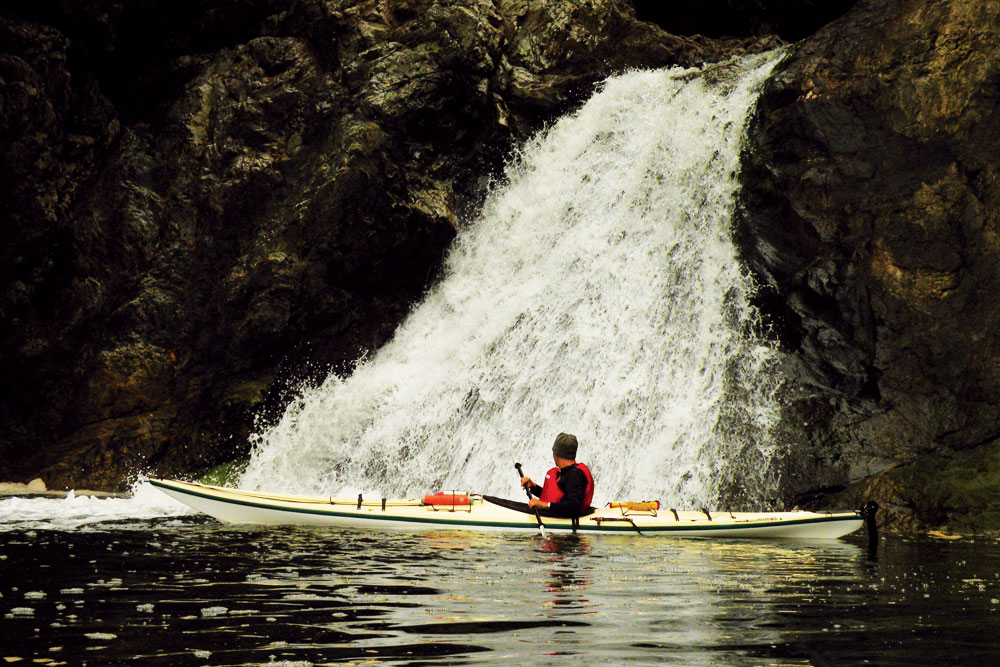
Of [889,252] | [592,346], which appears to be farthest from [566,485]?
[889,252]

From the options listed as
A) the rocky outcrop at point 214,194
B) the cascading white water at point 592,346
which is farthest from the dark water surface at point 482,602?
the rocky outcrop at point 214,194

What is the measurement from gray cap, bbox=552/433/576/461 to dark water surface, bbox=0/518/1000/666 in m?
1.03

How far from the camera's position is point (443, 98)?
2158 centimetres

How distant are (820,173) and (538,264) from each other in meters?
6.09

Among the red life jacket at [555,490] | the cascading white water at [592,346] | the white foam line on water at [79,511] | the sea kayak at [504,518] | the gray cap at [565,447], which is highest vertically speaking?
the cascading white water at [592,346]

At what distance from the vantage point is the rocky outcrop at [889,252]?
14070 millimetres

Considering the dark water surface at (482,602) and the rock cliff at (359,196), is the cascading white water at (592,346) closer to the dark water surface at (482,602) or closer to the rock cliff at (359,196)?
the rock cliff at (359,196)

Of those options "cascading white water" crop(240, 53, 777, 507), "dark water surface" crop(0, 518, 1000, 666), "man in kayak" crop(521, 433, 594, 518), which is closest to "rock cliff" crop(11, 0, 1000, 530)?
"cascading white water" crop(240, 53, 777, 507)

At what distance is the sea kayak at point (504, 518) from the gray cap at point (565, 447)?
30.3 inches

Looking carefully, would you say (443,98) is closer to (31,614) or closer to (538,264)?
(538,264)

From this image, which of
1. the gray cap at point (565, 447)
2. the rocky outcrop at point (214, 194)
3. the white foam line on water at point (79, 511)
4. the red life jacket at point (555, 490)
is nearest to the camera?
the gray cap at point (565, 447)

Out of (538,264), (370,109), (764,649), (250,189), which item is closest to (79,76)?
(250,189)

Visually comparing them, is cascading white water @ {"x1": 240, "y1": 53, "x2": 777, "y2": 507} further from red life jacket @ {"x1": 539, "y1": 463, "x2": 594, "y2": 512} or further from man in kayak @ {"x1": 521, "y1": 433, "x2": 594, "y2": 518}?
man in kayak @ {"x1": 521, "y1": 433, "x2": 594, "y2": 518}

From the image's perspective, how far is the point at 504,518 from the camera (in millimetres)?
10992
